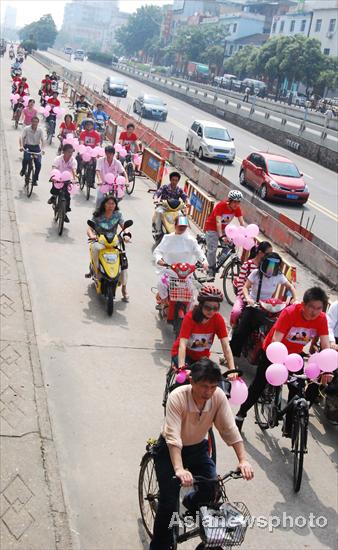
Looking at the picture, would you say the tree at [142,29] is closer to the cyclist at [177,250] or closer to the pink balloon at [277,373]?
the cyclist at [177,250]

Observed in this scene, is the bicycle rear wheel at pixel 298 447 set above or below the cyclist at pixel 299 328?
below

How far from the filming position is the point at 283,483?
6.80m

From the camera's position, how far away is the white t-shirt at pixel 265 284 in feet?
28.6

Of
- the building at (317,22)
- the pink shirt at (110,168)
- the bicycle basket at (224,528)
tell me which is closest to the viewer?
the bicycle basket at (224,528)

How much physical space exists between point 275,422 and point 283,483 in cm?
67

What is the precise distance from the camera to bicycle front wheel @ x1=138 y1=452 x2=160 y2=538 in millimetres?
5358

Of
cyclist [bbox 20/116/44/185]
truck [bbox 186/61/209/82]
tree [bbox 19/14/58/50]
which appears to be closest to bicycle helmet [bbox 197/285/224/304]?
cyclist [bbox 20/116/44/185]

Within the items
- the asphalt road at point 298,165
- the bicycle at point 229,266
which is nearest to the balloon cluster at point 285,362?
the bicycle at point 229,266

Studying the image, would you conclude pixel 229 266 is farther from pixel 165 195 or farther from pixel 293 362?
pixel 293 362

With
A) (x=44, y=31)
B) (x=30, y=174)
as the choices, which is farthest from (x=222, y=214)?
(x=44, y=31)

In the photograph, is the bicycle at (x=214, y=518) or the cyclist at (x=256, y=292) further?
the cyclist at (x=256, y=292)

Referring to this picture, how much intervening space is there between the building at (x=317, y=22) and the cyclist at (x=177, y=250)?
81.2 m

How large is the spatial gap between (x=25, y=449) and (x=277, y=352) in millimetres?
2741

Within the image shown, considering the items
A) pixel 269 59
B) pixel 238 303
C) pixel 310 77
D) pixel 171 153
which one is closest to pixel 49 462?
pixel 238 303
